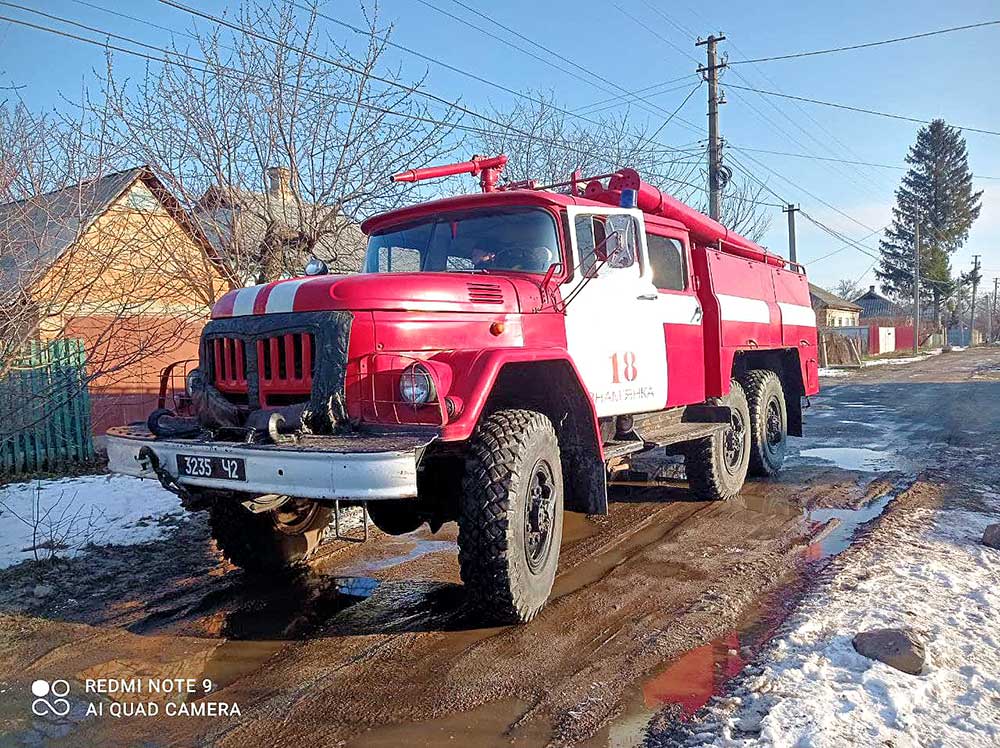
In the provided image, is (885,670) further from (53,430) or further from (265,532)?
(53,430)

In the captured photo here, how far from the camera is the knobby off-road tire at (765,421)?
329 inches

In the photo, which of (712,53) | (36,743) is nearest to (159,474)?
(36,743)

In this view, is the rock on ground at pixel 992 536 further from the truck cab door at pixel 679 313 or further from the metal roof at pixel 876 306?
the metal roof at pixel 876 306

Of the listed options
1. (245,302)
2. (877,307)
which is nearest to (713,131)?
(245,302)

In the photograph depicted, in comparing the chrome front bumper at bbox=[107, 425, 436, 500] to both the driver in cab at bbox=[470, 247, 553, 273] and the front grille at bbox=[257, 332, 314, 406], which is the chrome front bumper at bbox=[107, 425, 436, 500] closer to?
the front grille at bbox=[257, 332, 314, 406]

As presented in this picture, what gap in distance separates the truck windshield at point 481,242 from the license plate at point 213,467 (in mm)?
2204

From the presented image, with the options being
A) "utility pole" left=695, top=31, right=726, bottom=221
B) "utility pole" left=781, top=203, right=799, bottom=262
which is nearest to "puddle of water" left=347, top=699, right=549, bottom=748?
"utility pole" left=695, top=31, right=726, bottom=221

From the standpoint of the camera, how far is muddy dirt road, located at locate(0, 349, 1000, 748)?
332 cm

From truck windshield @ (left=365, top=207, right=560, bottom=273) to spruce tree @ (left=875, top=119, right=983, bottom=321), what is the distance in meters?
61.5

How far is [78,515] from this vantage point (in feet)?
23.3

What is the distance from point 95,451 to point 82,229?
5.89 meters

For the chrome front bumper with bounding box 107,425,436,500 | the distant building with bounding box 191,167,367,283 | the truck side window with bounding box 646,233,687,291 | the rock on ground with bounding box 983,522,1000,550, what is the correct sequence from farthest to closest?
the distant building with bounding box 191,167,367,283
the truck side window with bounding box 646,233,687,291
the rock on ground with bounding box 983,522,1000,550
the chrome front bumper with bounding box 107,425,436,500

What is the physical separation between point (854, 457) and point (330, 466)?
7.90 m

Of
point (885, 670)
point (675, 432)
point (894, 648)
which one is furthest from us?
point (675, 432)
